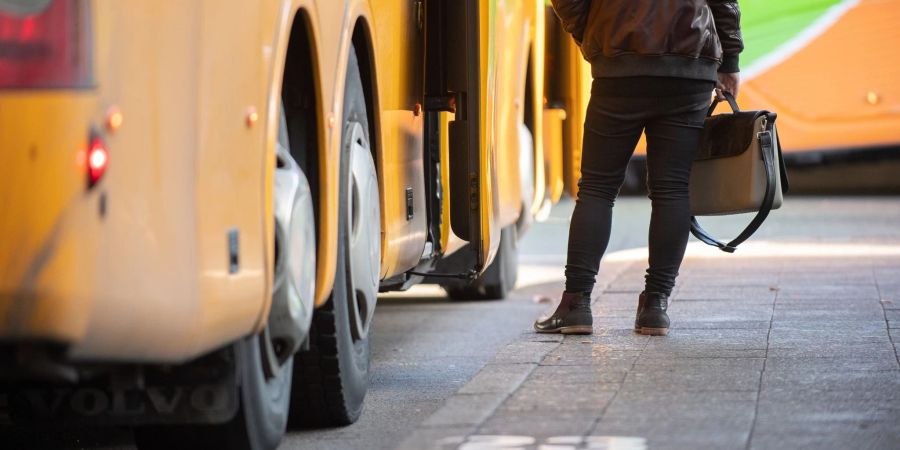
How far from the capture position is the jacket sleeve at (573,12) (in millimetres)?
6074

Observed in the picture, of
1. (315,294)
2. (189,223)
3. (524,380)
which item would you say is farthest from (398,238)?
(189,223)

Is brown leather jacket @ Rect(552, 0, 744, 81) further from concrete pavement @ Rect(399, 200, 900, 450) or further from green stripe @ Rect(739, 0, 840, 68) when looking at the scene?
green stripe @ Rect(739, 0, 840, 68)

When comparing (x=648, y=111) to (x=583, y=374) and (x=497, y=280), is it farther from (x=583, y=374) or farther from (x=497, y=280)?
(x=497, y=280)

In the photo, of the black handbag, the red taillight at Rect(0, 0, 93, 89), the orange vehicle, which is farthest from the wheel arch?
the orange vehicle

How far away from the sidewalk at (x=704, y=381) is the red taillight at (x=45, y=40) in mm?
1507

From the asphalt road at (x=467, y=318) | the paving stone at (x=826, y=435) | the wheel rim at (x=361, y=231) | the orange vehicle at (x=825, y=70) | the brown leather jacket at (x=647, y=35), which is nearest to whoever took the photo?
the paving stone at (x=826, y=435)

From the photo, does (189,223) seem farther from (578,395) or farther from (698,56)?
(698,56)

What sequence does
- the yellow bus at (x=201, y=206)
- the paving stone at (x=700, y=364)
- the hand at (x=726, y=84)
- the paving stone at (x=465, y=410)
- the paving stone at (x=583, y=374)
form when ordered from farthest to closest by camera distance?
the hand at (x=726, y=84) < the paving stone at (x=700, y=364) < the paving stone at (x=583, y=374) < the paving stone at (x=465, y=410) < the yellow bus at (x=201, y=206)

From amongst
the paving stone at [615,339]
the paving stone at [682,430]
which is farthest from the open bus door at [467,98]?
the paving stone at [682,430]

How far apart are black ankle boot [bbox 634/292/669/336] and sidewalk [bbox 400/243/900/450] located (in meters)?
0.08

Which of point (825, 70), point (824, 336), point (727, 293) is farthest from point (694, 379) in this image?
point (825, 70)

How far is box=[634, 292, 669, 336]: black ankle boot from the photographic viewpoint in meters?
6.29

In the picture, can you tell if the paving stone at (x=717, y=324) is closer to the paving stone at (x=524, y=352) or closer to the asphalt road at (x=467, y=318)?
the paving stone at (x=524, y=352)

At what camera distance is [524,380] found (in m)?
5.20
